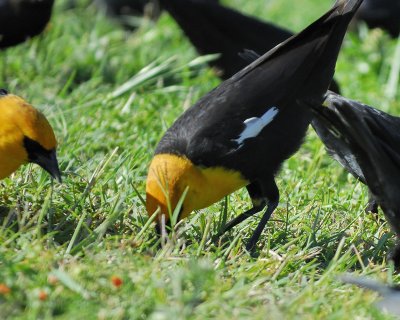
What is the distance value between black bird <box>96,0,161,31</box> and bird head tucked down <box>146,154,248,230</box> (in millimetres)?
4253

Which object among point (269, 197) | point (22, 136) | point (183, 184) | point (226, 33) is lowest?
point (269, 197)

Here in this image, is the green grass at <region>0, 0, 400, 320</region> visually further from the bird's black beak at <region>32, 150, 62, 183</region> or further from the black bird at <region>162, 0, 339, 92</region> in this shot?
the black bird at <region>162, 0, 339, 92</region>

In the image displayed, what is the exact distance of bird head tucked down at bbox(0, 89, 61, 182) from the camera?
384cm

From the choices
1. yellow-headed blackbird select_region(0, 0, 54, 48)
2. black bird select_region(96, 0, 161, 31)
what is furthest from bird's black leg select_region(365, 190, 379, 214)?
black bird select_region(96, 0, 161, 31)

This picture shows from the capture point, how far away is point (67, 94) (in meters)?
6.46

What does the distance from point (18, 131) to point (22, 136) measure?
0.09ft

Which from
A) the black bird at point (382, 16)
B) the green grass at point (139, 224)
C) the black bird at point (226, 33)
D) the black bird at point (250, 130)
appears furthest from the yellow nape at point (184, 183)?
the black bird at point (382, 16)

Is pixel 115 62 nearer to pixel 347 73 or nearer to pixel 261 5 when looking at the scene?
pixel 347 73

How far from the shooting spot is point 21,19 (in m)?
6.78

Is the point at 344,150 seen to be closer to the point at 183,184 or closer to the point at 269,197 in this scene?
the point at 269,197

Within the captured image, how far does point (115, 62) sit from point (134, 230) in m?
3.08

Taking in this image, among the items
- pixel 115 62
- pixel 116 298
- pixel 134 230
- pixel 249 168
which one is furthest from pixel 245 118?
pixel 115 62

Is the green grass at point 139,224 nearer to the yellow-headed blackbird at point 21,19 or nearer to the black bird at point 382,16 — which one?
the yellow-headed blackbird at point 21,19

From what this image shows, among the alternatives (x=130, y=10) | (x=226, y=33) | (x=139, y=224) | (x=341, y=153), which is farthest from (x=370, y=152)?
(x=130, y=10)
